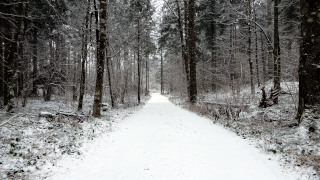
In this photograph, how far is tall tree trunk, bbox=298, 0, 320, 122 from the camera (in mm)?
5414

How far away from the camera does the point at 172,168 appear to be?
409 centimetres

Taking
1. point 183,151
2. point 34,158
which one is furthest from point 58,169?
point 183,151

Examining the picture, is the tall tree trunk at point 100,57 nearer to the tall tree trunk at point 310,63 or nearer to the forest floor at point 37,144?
the forest floor at point 37,144

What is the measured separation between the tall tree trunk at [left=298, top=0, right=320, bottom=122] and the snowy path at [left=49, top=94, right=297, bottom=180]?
1954 mm

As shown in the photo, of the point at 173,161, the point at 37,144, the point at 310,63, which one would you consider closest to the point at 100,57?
the point at 37,144

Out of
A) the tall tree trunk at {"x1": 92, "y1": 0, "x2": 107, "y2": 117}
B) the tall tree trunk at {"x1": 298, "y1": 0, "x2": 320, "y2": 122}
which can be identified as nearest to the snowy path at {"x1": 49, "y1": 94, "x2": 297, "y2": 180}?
the tall tree trunk at {"x1": 298, "y1": 0, "x2": 320, "y2": 122}

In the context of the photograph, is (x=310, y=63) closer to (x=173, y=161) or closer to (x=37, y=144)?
(x=173, y=161)

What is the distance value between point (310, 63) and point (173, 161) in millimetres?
4649

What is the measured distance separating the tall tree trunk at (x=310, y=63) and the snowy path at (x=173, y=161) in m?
1.95

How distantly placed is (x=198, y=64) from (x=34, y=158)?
25.8 m

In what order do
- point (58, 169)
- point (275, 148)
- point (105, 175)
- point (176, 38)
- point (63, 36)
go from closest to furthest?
1. point (105, 175)
2. point (58, 169)
3. point (275, 148)
4. point (63, 36)
5. point (176, 38)

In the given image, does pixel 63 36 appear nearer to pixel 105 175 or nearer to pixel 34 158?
pixel 34 158

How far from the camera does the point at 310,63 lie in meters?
5.52

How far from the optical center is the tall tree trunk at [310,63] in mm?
5414
